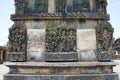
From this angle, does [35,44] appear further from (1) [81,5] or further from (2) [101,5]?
(2) [101,5]

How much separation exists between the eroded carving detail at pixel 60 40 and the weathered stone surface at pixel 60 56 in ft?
0.38

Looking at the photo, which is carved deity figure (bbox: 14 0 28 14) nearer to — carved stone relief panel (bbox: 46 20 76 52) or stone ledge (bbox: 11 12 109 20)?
stone ledge (bbox: 11 12 109 20)

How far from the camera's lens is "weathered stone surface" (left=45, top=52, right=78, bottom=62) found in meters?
7.36

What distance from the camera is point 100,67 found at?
7.39 m

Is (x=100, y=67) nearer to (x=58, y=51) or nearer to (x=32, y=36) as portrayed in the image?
(x=58, y=51)

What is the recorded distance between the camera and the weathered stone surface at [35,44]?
Answer: 7.48 meters

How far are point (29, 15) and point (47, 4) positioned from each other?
75 centimetres

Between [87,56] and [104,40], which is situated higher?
[104,40]

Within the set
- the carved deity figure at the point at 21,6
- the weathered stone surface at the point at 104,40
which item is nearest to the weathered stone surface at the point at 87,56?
the weathered stone surface at the point at 104,40

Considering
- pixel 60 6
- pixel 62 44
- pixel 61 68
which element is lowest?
pixel 61 68

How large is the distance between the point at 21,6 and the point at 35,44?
4.64ft

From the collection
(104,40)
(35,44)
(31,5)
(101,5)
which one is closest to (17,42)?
(35,44)

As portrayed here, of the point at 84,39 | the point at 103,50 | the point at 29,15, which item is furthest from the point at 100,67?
the point at 29,15

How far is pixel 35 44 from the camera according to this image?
754 cm
